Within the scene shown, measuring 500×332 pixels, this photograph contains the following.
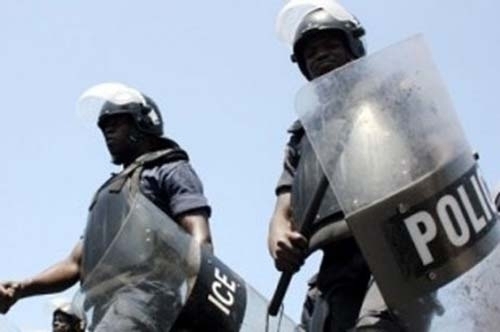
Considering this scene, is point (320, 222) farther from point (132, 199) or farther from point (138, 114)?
point (138, 114)

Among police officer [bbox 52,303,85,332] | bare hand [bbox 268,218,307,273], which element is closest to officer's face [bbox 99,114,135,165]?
bare hand [bbox 268,218,307,273]

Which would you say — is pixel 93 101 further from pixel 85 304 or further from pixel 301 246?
pixel 301 246

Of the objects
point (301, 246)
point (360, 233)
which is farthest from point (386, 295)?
point (301, 246)

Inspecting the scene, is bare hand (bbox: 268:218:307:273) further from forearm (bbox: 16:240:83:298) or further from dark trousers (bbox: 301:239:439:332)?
forearm (bbox: 16:240:83:298)

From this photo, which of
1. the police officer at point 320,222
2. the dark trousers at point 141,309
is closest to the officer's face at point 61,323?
the dark trousers at point 141,309

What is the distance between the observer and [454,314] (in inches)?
118

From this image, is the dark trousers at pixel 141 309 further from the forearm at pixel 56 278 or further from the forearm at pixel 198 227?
the forearm at pixel 56 278

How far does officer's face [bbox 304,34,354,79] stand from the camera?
3879mm

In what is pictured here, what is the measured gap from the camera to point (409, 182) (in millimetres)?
3004

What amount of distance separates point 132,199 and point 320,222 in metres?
1.15

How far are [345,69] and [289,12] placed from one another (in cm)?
96

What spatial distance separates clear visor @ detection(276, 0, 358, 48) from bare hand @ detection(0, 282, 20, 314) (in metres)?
1.64

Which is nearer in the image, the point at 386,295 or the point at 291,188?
the point at 386,295

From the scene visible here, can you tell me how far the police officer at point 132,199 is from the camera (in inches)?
164
